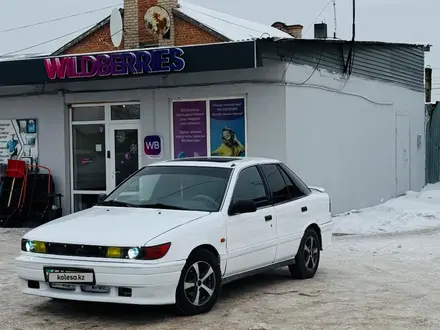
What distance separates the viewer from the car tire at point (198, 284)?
683 centimetres

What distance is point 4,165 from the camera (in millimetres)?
16719

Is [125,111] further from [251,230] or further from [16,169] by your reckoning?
[251,230]

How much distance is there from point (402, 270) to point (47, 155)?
9252 mm

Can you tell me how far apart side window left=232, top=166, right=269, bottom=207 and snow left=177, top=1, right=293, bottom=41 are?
11.9 meters

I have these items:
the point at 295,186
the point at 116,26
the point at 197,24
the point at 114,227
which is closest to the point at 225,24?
the point at 197,24

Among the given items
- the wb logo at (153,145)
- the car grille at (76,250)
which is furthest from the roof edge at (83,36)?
the car grille at (76,250)

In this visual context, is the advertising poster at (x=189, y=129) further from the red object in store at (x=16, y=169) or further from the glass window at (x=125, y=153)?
the red object in store at (x=16, y=169)

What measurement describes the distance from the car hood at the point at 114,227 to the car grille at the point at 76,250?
0.04 metres

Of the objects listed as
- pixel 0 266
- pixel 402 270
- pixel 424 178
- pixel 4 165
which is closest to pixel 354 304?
pixel 402 270

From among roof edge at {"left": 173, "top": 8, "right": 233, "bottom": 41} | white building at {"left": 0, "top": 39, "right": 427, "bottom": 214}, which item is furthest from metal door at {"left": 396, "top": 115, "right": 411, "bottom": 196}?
roof edge at {"left": 173, "top": 8, "right": 233, "bottom": 41}

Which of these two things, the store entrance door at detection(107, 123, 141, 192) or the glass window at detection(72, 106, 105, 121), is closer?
the store entrance door at detection(107, 123, 141, 192)

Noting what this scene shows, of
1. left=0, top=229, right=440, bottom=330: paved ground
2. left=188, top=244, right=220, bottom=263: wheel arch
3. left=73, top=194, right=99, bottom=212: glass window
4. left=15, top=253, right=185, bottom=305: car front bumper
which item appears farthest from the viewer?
left=73, top=194, right=99, bottom=212: glass window

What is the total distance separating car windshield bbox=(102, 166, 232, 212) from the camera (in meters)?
7.73

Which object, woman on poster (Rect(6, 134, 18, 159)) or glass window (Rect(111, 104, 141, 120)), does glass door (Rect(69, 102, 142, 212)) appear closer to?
glass window (Rect(111, 104, 141, 120))
